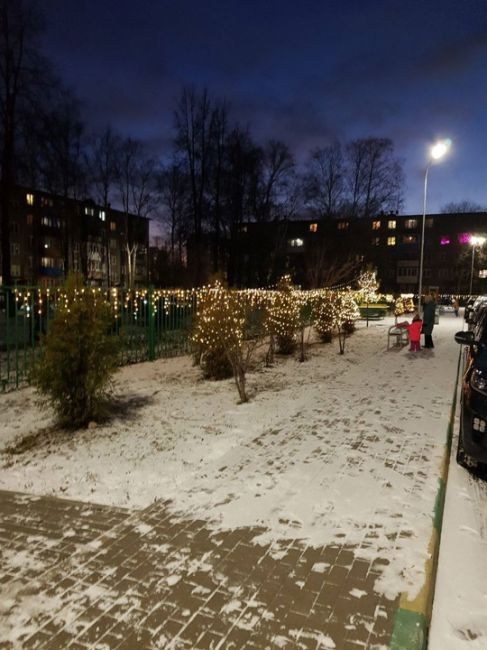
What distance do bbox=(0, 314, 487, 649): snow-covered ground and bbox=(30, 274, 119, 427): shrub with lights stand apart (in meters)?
0.39

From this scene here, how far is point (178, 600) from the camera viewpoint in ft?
9.11

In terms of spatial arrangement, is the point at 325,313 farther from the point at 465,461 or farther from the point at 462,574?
the point at 462,574

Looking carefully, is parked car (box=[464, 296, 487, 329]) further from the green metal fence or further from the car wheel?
the green metal fence

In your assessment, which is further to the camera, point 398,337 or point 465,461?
point 398,337

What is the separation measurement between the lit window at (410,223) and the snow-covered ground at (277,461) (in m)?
68.2

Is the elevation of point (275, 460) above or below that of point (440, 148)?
below

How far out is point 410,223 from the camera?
7138 centimetres

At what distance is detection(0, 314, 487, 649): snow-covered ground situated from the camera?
3.67 metres

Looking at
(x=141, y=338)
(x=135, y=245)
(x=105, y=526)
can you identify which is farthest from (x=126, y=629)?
(x=135, y=245)

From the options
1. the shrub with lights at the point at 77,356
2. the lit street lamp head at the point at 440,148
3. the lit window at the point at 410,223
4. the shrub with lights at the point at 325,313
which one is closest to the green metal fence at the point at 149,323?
the shrub with lights at the point at 77,356

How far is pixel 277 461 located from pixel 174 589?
7.63ft

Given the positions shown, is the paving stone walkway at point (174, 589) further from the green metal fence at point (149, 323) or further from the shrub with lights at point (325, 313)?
the shrub with lights at point (325, 313)

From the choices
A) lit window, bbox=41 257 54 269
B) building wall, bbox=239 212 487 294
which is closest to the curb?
building wall, bbox=239 212 487 294

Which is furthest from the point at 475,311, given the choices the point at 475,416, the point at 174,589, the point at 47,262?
the point at 47,262
